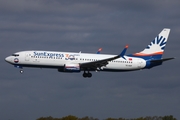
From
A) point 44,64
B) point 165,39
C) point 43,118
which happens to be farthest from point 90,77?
point 43,118

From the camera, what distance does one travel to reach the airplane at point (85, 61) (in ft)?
356

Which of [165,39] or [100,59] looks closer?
[100,59]

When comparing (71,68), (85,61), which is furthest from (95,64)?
(71,68)

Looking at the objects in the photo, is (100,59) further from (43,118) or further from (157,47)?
(43,118)

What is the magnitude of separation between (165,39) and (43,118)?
3637cm

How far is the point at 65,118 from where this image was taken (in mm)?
144375

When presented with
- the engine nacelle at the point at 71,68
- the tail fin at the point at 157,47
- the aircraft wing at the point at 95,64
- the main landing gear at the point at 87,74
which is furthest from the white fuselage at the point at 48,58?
the tail fin at the point at 157,47

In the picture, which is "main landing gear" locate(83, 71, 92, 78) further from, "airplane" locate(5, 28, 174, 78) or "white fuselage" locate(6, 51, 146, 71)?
"white fuselage" locate(6, 51, 146, 71)

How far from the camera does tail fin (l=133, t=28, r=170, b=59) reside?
11981 cm

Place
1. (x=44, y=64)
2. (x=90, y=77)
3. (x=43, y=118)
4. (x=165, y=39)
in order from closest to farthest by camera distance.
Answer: (x=44, y=64) → (x=90, y=77) → (x=165, y=39) → (x=43, y=118)

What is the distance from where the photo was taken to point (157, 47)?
12238 cm

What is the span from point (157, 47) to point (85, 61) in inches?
728

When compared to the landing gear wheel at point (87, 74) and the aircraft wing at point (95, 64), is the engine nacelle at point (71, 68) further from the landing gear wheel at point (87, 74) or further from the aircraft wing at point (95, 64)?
the landing gear wheel at point (87, 74)

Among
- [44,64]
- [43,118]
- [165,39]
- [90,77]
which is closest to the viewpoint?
[44,64]
